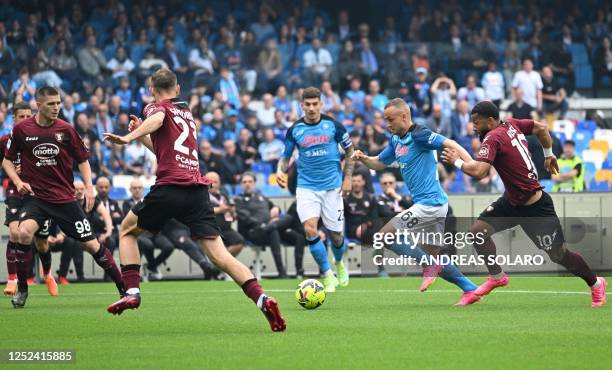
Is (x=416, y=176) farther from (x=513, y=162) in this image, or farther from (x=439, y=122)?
Result: (x=439, y=122)

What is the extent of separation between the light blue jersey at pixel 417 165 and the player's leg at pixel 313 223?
2.47m

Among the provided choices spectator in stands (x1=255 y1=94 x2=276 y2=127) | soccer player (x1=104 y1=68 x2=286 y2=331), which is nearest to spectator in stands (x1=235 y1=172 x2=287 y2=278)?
spectator in stands (x1=255 y1=94 x2=276 y2=127)

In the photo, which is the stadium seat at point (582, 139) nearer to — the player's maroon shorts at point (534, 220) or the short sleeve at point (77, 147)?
A: the player's maroon shorts at point (534, 220)

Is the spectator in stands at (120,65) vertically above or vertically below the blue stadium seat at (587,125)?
above

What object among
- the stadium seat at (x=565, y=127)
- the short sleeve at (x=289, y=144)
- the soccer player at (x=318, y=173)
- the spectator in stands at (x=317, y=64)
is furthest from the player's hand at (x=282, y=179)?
the stadium seat at (x=565, y=127)

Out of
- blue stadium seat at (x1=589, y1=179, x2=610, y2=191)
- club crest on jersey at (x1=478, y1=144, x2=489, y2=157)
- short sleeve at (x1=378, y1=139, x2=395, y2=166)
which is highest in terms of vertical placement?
club crest on jersey at (x1=478, y1=144, x2=489, y2=157)

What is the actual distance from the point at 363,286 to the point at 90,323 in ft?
21.9

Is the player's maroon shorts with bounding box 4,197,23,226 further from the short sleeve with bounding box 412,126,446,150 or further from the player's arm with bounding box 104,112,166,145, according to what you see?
the player's arm with bounding box 104,112,166,145

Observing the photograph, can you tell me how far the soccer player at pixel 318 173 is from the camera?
1594cm

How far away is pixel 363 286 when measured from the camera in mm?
17125

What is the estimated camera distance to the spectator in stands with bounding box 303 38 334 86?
93.6 feet

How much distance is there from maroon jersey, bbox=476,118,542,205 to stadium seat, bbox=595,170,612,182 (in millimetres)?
13249

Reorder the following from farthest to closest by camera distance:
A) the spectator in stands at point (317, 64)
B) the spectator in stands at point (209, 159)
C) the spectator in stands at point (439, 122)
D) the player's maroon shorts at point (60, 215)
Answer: the spectator in stands at point (317, 64) → the spectator in stands at point (439, 122) → the spectator in stands at point (209, 159) → the player's maroon shorts at point (60, 215)

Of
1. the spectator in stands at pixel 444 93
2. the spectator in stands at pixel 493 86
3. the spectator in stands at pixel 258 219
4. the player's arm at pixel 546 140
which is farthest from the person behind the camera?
the spectator in stands at pixel 493 86
